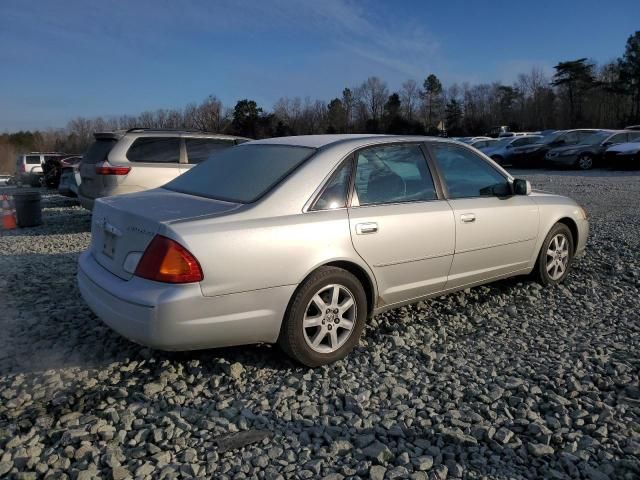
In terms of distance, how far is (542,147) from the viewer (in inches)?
925

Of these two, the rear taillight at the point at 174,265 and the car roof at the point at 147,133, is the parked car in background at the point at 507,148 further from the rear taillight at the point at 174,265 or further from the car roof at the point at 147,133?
the rear taillight at the point at 174,265

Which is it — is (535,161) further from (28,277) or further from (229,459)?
(229,459)

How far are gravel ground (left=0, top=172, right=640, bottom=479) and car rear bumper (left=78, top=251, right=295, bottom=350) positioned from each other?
0.35 m

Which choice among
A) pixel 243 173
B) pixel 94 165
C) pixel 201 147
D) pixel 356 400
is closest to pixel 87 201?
pixel 94 165

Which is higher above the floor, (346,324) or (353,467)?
(346,324)

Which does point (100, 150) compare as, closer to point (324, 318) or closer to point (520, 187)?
point (324, 318)

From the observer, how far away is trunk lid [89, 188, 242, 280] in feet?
10.5

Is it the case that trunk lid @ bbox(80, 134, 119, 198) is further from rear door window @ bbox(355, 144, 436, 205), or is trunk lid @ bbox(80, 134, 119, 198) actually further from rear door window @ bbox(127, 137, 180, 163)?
rear door window @ bbox(355, 144, 436, 205)

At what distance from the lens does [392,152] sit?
4.17 metres

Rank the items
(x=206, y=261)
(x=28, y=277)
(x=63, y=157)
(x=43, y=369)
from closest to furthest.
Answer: (x=206, y=261)
(x=43, y=369)
(x=28, y=277)
(x=63, y=157)

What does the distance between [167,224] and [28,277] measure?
3.62 meters

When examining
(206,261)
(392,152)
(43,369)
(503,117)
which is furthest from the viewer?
(503,117)

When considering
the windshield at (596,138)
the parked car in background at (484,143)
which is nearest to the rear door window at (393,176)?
the windshield at (596,138)

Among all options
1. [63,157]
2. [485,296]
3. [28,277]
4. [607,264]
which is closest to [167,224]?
[485,296]
